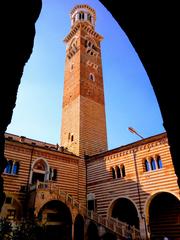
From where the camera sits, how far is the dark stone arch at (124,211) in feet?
60.4

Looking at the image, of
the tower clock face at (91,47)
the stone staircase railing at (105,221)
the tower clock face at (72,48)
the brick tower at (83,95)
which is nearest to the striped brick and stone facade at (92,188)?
the stone staircase railing at (105,221)

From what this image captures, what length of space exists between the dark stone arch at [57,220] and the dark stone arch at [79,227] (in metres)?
1.11

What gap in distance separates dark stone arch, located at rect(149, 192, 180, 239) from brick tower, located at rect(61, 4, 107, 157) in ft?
30.4

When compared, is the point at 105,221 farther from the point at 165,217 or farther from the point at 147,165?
the point at 147,165

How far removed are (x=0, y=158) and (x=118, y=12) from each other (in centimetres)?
207

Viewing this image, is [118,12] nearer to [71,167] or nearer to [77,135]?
[71,167]

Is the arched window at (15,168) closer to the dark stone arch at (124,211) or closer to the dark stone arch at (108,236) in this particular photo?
the dark stone arch at (108,236)

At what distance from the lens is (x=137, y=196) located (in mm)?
16516

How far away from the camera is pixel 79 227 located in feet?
55.1

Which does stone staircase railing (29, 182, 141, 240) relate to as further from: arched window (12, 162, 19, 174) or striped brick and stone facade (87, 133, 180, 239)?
arched window (12, 162, 19, 174)

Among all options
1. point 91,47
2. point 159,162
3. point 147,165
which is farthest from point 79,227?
point 91,47

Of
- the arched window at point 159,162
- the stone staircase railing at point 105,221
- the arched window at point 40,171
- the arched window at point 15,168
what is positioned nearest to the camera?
the stone staircase railing at point 105,221

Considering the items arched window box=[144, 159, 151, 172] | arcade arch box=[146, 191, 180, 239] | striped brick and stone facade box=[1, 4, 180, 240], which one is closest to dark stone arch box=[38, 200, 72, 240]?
striped brick and stone facade box=[1, 4, 180, 240]

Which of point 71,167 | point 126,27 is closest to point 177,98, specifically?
point 126,27
